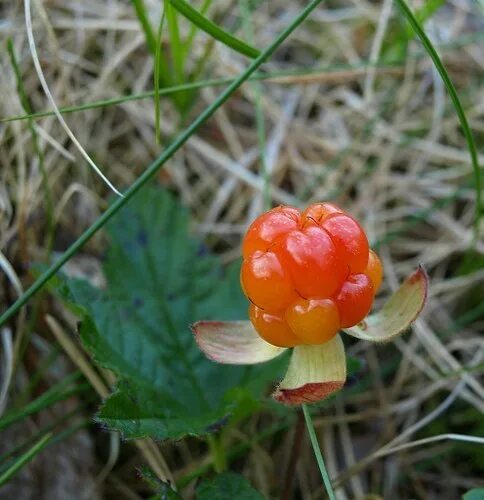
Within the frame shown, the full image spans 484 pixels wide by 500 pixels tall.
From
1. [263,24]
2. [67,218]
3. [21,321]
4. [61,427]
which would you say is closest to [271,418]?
[61,427]

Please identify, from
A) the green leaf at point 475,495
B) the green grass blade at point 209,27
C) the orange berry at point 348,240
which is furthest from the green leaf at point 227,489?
the green grass blade at point 209,27

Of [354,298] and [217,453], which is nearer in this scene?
[354,298]

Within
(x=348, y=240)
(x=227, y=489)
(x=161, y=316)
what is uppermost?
(x=348, y=240)

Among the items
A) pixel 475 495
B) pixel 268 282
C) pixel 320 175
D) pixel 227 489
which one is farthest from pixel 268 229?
pixel 320 175

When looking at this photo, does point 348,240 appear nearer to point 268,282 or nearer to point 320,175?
→ point 268,282

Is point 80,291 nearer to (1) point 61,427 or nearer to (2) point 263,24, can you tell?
(1) point 61,427

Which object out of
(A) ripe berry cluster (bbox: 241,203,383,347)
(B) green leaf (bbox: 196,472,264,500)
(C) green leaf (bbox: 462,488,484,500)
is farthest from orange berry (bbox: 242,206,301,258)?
(C) green leaf (bbox: 462,488,484,500)
